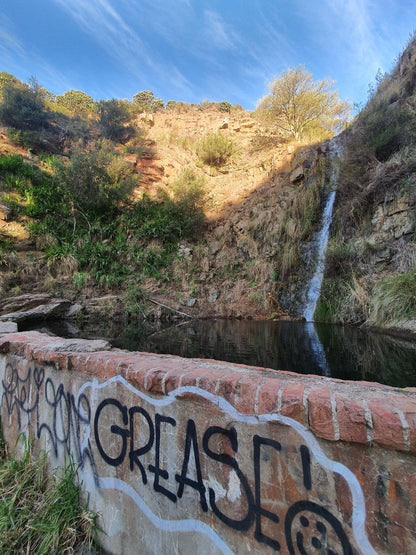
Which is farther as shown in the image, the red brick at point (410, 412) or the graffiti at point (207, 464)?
the graffiti at point (207, 464)

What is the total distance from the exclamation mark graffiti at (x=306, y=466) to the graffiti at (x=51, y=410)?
1.33m

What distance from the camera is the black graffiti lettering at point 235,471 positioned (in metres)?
1.03

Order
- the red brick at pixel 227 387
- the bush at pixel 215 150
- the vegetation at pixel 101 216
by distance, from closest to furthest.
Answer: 1. the red brick at pixel 227 387
2. the vegetation at pixel 101 216
3. the bush at pixel 215 150

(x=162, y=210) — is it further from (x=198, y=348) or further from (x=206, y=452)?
(x=206, y=452)

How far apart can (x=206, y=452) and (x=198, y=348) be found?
13.1 ft

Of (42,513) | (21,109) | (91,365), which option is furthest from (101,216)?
(42,513)

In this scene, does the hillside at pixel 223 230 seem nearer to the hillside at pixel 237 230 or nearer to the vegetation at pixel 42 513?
the hillside at pixel 237 230

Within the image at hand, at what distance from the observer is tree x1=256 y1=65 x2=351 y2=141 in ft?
53.6

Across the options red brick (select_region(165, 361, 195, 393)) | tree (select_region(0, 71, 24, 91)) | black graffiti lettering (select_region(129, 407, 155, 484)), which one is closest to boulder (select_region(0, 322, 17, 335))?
black graffiti lettering (select_region(129, 407, 155, 484))

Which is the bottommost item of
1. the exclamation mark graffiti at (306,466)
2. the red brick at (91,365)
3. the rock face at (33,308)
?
the rock face at (33,308)

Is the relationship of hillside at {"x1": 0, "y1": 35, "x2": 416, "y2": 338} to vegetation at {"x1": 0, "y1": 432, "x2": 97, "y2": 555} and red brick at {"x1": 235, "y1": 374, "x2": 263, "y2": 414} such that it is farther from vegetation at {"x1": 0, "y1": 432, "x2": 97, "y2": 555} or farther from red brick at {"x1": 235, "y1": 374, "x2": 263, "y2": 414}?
vegetation at {"x1": 0, "y1": 432, "x2": 97, "y2": 555}

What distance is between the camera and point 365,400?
855mm

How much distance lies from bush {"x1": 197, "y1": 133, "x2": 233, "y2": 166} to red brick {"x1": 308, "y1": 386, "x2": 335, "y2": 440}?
64.9 feet

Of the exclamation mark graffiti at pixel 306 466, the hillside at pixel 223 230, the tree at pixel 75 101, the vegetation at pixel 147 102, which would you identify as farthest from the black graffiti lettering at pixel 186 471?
the tree at pixel 75 101
